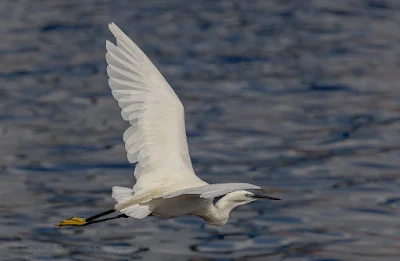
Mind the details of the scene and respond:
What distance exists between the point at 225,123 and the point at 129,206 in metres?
7.61

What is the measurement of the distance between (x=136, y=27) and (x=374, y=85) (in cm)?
529

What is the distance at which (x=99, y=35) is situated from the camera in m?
19.8

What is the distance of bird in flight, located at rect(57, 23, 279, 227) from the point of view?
7.93 meters

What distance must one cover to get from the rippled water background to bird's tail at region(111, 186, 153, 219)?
2.66 meters

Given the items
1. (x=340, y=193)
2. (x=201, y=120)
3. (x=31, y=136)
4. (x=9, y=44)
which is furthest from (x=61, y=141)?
(x=9, y=44)

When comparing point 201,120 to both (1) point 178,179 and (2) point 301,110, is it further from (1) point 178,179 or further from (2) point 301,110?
(1) point 178,179

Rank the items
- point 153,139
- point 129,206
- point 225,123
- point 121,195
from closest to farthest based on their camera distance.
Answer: point 129,206 → point 121,195 → point 153,139 → point 225,123

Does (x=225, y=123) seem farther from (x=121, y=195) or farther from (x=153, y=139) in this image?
(x=121, y=195)

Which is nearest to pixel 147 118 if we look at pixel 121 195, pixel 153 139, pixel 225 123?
pixel 153 139

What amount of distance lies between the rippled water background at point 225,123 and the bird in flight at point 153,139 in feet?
7.92

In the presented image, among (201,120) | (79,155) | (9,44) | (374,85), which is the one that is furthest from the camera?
(9,44)

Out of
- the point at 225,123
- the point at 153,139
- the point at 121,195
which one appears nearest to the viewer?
the point at 121,195

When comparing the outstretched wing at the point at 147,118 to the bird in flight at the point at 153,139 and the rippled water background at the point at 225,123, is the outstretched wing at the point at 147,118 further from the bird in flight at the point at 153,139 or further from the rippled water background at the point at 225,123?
the rippled water background at the point at 225,123

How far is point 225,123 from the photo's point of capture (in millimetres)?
15109
